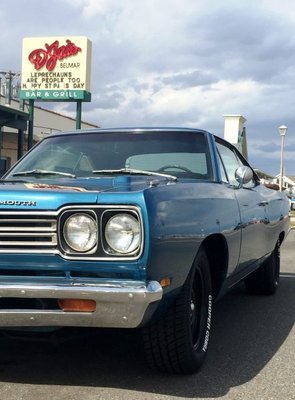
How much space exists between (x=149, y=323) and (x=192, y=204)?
83 cm

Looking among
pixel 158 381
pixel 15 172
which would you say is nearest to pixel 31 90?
pixel 15 172

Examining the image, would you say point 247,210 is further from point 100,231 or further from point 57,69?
point 57,69

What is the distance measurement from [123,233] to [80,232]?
246 mm

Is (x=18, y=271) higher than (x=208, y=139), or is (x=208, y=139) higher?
(x=208, y=139)

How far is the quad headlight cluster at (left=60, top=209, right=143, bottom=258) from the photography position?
314 cm

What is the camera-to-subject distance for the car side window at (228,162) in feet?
16.3

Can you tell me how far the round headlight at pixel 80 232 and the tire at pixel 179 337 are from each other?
69cm

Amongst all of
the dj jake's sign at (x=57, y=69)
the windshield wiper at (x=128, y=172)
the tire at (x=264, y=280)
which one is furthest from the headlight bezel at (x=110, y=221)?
the dj jake's sign at (x=57, y=69)

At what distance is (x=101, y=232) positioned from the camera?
10.4 ft

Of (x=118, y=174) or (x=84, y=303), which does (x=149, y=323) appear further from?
(x=118, y=174)

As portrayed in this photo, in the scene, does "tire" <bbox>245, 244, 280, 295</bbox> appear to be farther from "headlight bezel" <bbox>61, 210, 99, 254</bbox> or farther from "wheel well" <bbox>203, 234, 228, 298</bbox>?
"headlight bezel" <bbox>61, 210, 99, 254</bbox>

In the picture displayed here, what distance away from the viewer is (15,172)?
4.74m

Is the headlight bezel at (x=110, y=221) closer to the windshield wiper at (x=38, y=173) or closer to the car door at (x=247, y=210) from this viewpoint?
the windshield wiper at (x=38, y=173)

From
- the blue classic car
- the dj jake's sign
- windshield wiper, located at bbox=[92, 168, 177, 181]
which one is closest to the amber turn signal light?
the blue classic car
